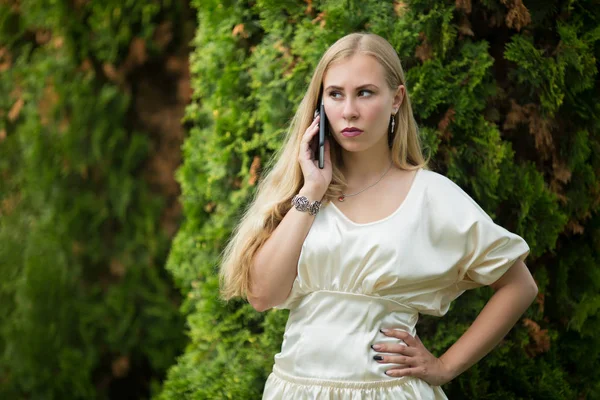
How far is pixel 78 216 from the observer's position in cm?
579

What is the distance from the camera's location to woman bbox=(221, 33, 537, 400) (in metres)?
2.43

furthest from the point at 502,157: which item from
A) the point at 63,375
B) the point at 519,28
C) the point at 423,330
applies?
the point at 63,375

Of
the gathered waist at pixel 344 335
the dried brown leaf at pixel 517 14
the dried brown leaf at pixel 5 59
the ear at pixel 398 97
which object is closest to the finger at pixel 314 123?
the ear at pixel 398 97

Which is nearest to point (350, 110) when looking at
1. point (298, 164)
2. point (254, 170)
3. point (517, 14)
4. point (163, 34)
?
point (298, 164)

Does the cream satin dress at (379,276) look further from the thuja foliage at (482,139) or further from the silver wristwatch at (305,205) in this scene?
the thuja foliage at (482,139)

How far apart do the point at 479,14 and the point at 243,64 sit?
1.15m

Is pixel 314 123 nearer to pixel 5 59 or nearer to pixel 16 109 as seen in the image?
pixel 16 109

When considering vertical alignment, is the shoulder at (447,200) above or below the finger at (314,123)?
below

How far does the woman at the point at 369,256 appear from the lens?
2.43 m

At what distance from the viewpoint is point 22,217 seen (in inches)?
229

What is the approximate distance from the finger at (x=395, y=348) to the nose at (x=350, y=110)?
0.71 meters

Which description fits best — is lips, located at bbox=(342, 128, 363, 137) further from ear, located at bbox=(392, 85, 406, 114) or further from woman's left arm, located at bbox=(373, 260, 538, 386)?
→ woman's left arm, located at bbox=(373, 260, 538, 386)

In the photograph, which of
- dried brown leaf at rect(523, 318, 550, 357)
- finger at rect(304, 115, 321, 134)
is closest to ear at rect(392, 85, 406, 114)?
finger at rect(304, 115, 321, 134)

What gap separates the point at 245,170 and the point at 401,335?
148 centimetres
